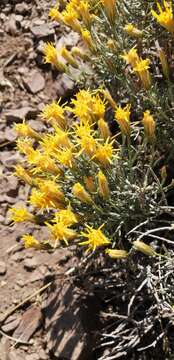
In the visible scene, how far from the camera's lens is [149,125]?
9.18ft

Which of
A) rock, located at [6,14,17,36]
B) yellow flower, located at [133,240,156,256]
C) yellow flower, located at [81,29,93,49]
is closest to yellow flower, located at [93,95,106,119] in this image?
yellow flower, located at [81,29,93,49]

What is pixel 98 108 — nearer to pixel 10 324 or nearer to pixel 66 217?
pixel 66 217

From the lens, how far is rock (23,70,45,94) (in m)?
4.32

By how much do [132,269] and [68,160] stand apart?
656mm

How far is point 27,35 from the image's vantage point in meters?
4.59

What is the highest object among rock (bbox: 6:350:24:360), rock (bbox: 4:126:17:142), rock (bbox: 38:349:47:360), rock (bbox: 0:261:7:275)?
rock (bbox: 4:126:17:142)

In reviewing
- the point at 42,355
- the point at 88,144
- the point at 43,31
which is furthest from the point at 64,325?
the point at 43,31

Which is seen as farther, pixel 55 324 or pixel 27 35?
pixel 27 35

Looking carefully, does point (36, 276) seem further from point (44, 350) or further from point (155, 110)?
point (155, 110)

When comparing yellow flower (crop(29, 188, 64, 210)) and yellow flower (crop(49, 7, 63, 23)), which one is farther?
yellow flower (crop(49, 7, 63, 23))

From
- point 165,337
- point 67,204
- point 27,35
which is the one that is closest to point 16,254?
point 67,204

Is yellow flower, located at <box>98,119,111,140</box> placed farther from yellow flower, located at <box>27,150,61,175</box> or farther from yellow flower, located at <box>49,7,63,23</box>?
yellow flower, located at <box>49,7,63,23</box>

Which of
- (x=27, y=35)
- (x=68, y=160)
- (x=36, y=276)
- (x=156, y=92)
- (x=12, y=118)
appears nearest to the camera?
(x=68, y=160)

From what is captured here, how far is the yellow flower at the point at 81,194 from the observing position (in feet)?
8.83
